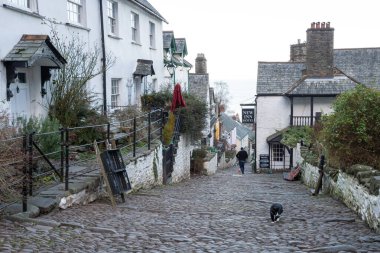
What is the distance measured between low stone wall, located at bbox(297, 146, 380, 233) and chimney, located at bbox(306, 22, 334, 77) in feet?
58.7

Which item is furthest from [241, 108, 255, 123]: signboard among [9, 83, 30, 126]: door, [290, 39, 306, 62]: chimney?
[9, 83, 30, 126]: door

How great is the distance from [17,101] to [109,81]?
238 inches

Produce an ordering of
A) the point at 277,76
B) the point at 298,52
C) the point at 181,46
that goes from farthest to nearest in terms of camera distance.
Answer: the point at 298,52
the point at 181,46
the point at 277,76

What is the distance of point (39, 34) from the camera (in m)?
12.9

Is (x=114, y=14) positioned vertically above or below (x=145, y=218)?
above

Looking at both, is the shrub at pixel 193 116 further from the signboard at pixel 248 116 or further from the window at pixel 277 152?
the signboard at pixel 248 116

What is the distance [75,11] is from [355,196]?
10.9 meters

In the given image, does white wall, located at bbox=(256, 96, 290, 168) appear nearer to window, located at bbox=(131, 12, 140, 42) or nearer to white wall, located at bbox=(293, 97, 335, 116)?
white wall, located at bbox=(293, 97, 335, 116)

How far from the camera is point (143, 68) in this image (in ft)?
69.0

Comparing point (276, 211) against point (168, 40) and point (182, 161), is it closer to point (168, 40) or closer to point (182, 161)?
point (182, 161)

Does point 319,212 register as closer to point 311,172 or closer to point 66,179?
point 66,179

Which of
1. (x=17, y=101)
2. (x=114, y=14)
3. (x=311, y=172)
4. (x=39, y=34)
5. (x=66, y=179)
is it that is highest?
(x=114, y=14)

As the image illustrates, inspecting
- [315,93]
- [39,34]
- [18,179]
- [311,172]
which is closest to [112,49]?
[39,34]

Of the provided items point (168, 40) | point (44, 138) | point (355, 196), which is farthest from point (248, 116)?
point (44, 138)
